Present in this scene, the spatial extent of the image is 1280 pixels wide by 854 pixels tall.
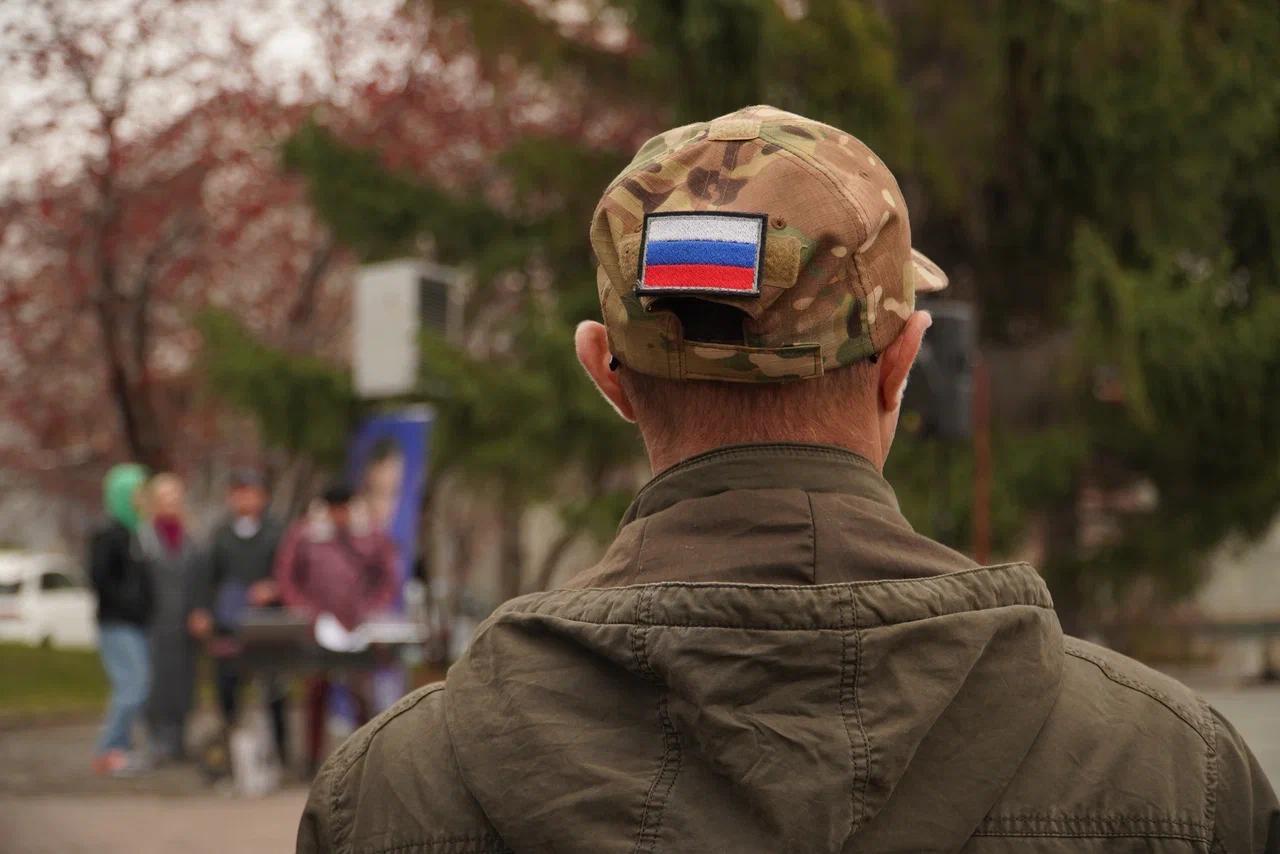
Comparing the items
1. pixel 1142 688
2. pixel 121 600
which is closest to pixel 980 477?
pixel 121 600

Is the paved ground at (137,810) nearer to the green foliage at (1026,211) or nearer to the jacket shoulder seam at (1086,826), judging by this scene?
the green foliage at (1026,211)

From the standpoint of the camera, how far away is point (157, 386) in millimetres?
21797

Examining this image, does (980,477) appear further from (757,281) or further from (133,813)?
(757,281)

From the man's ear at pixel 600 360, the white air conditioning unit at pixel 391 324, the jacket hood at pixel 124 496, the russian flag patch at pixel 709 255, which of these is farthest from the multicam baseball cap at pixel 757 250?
the jacket hood at pixel 124 496

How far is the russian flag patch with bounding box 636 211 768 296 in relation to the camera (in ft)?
4.83

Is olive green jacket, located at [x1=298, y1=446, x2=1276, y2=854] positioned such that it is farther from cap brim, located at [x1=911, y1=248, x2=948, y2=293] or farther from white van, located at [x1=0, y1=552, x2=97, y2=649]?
white van, located at [x1=0, y1=552, x2=97, y2=649]

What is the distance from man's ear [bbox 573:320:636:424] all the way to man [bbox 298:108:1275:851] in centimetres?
8

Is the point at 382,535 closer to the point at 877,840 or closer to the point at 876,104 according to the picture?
the point at 876,104

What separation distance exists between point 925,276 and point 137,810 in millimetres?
9352

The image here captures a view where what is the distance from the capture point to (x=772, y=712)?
1406 mm

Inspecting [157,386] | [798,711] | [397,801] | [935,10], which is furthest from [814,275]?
[157,386]

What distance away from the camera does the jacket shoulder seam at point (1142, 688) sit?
58.1 inches

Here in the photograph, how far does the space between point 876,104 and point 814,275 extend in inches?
419

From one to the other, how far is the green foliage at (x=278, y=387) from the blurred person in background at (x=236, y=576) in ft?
4.21
